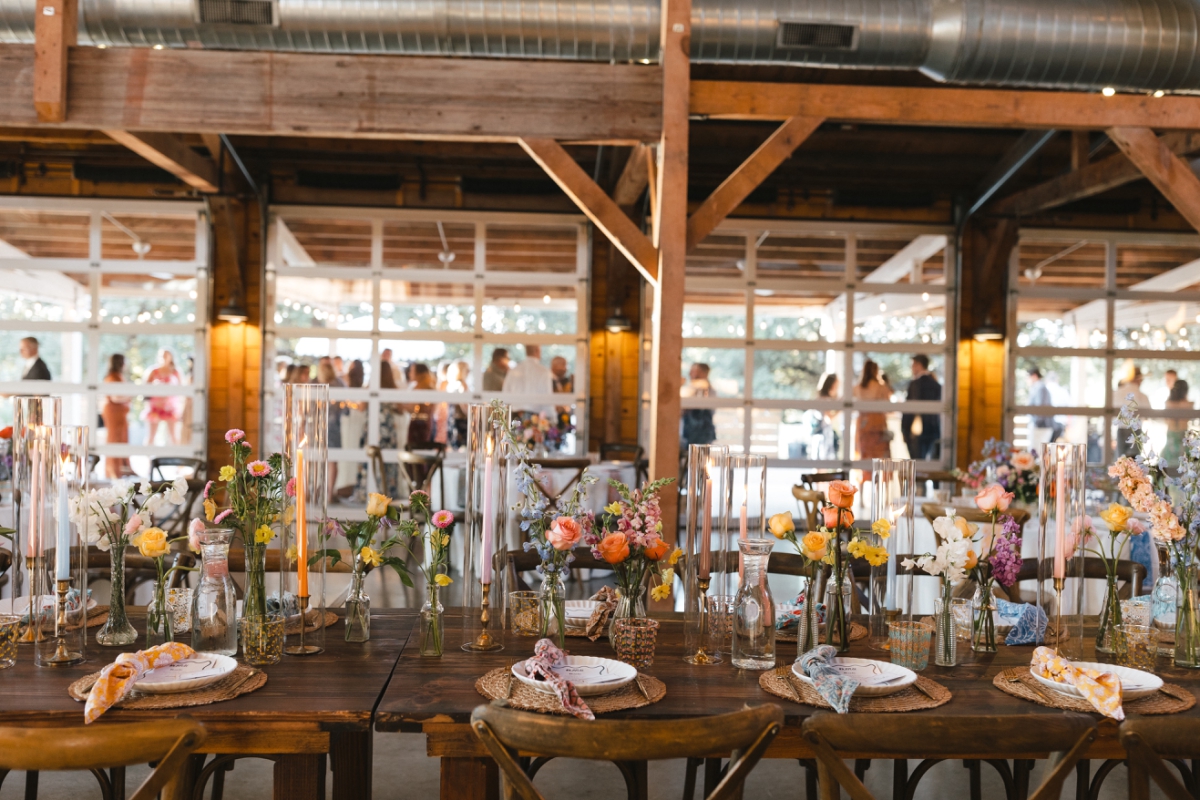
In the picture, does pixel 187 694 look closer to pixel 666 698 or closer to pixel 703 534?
pixel 666 698

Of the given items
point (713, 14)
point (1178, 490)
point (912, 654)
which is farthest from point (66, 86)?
point (1178, 490)

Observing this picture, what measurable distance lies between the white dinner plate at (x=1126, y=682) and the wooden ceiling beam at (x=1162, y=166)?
150 inches

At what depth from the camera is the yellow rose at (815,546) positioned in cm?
220

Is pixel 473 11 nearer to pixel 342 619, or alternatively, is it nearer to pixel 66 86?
pixel 66 86

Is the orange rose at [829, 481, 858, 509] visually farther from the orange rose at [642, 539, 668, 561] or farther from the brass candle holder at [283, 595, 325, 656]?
the brass candle holder at [283, 595, 325, 656]

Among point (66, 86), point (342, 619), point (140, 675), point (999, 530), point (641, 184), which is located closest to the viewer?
point (140, 675)

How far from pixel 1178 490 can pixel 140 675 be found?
2.26 metres

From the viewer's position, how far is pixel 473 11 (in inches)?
187

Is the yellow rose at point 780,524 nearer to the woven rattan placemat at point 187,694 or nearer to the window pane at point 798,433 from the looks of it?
the woven rattan placemat at point 187,694

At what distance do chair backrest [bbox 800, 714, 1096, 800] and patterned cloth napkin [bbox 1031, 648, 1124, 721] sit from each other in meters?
0.32

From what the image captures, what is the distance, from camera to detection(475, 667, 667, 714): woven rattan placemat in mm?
1857

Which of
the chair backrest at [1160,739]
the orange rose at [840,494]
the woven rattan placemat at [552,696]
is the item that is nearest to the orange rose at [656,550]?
the woven rattan placemat at [552,696]

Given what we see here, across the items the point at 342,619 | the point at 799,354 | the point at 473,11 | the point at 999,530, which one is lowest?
the point at 342,619

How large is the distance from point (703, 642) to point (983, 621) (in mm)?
702
